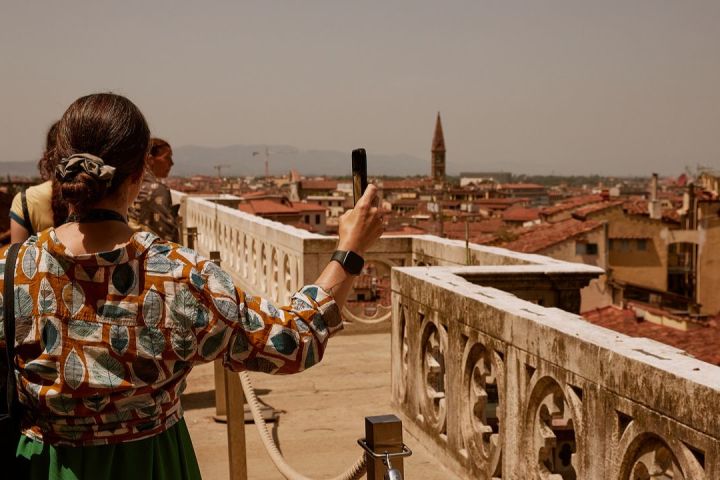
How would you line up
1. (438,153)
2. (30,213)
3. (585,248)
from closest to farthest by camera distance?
(30,213), (585,248), (438,153)

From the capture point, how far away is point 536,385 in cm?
329

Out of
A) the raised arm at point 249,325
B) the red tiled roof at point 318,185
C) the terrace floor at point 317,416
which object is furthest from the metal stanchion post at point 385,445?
the red tiled roof at point 318,185

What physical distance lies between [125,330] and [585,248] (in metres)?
36.1

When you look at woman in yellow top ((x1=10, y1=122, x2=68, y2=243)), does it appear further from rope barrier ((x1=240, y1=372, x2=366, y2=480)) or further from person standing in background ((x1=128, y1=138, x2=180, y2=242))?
rope barrier ((x1=240, y1=372, x2=366, y2=480))

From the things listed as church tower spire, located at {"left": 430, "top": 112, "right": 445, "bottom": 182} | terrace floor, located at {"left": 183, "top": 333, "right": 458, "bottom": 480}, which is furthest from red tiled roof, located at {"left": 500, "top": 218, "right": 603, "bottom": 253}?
church tower spire, located at {"left": 430, "top": 112, "right": 445, "bottom": 182}

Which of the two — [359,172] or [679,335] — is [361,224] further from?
[679,335]

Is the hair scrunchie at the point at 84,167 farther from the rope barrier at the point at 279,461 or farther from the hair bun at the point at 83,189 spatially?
the rope barrier at the point at 279,461

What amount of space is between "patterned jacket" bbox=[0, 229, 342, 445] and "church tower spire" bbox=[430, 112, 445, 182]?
183166 mm

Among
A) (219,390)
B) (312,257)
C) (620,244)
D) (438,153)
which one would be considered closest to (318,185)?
(438,153)

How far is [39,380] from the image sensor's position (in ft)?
5.95

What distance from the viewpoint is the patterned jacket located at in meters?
1.77

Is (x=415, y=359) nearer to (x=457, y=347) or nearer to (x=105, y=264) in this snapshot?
(x=457, y=347)

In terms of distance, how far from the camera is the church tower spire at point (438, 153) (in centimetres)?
18500

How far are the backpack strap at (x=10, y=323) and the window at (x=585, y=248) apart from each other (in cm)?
3538
